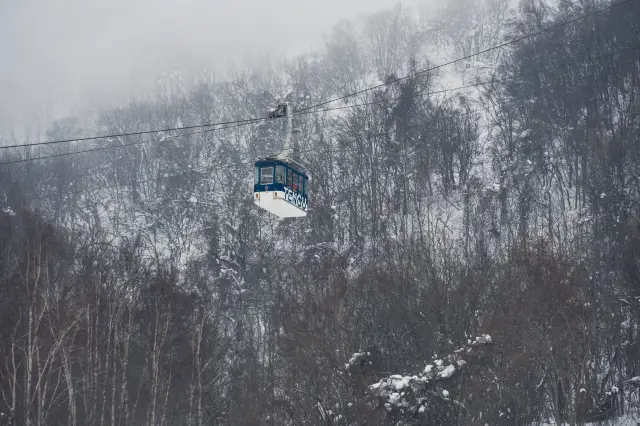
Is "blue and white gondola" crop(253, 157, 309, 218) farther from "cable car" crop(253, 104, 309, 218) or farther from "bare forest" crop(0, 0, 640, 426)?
"bare forest" crop(0, 0, 640, 426)

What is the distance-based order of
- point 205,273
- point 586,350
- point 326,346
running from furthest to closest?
1. point 205,273
2. point 326,346
3. point 586,350

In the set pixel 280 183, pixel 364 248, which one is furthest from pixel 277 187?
pixel 364 248

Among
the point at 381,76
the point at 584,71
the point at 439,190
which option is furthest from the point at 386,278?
the point at 381,76

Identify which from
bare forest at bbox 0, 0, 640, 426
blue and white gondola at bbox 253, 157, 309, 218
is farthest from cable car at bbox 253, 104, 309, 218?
bare forest at bbox 0, 0, 640, 426

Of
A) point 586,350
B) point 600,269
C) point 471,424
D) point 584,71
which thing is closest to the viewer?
point 471,424

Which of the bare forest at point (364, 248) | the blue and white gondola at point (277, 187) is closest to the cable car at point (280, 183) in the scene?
the blue and white gondola at point (277, 187)

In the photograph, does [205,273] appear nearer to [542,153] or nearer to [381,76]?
[542,153]
